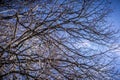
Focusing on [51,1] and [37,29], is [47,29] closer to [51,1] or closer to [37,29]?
[37,29]

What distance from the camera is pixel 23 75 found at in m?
7.68

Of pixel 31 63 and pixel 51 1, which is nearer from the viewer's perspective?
pixel 31 63

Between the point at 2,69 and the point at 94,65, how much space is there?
3630mm

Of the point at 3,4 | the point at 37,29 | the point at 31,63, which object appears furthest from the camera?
the point at 3,4

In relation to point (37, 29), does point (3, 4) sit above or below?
above

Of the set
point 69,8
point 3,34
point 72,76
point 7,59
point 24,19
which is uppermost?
point 69,8

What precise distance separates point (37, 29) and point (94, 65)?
274cm

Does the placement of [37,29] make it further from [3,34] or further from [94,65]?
[94,65]

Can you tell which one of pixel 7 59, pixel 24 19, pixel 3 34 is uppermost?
pixel 24 19

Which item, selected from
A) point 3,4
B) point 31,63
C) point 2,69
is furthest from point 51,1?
point 2,69

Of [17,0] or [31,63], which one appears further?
[17,0]

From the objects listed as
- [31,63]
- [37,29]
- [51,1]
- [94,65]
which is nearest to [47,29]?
[37,29]

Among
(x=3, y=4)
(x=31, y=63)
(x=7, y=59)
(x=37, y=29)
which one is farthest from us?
(x=3, y=4)

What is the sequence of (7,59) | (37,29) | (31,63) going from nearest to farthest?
1. (7,59)
2. (31,63)
3. (37,29)
